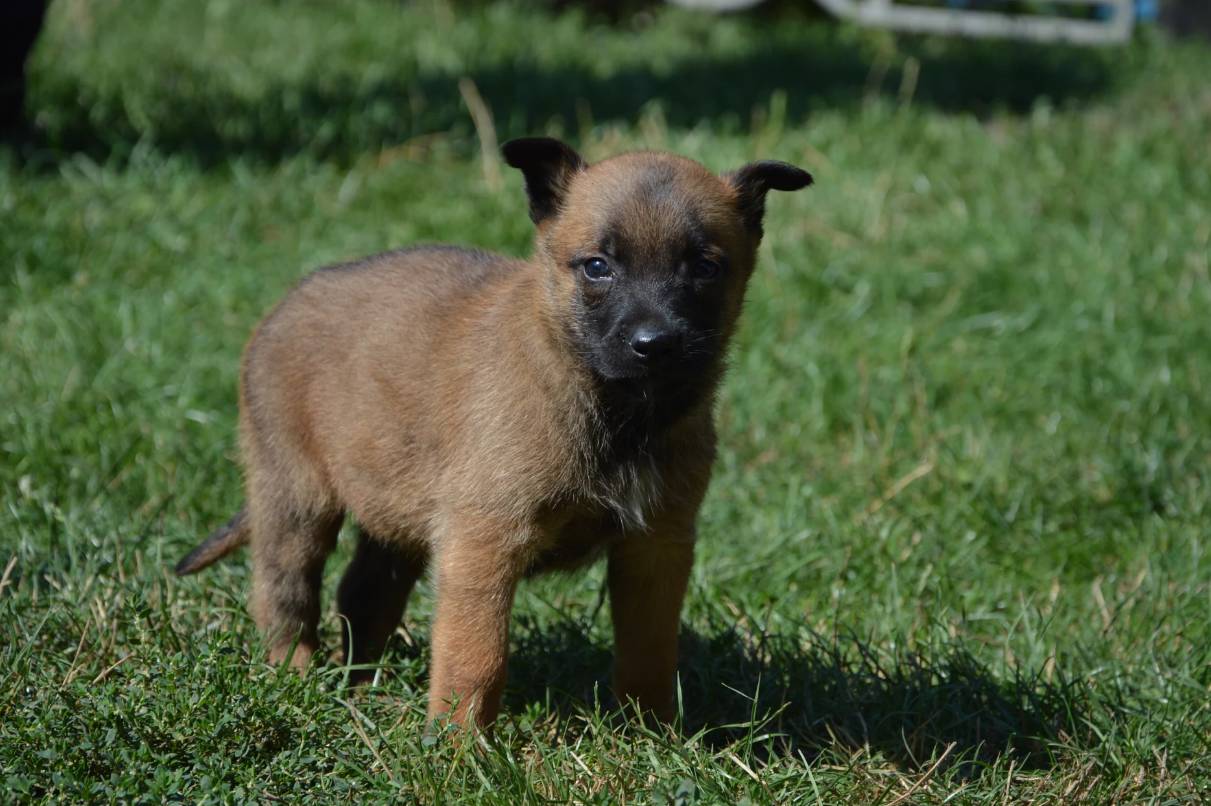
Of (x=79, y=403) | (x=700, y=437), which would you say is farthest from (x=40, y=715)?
(x=79, y=403)

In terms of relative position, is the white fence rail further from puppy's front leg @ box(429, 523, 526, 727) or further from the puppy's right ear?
puppy's front leg @ box(429, 523, 526, 727)

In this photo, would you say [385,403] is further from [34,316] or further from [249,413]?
[34,316]

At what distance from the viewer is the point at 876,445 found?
5.90 meters

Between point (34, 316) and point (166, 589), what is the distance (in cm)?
243

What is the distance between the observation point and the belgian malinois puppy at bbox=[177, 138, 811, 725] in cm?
369

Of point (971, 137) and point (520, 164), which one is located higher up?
point (520, 164)

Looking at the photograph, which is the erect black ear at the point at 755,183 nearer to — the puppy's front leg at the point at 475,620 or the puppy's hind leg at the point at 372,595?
the puppy's front leg at the point at 475,620

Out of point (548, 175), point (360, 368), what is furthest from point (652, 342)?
point (360, 368)

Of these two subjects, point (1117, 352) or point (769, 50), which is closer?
point (1117, 352)

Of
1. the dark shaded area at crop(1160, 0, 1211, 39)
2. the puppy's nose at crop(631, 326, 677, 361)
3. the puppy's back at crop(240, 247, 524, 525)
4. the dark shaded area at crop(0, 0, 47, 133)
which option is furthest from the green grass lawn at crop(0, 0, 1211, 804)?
the dark shaded area at crop(1160, 0, 1211, 39)

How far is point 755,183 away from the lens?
162 inches

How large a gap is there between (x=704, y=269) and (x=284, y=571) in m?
1.55

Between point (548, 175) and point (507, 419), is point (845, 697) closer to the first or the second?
point (507, 419)

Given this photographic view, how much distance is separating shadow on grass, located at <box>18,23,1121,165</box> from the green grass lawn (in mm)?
44
